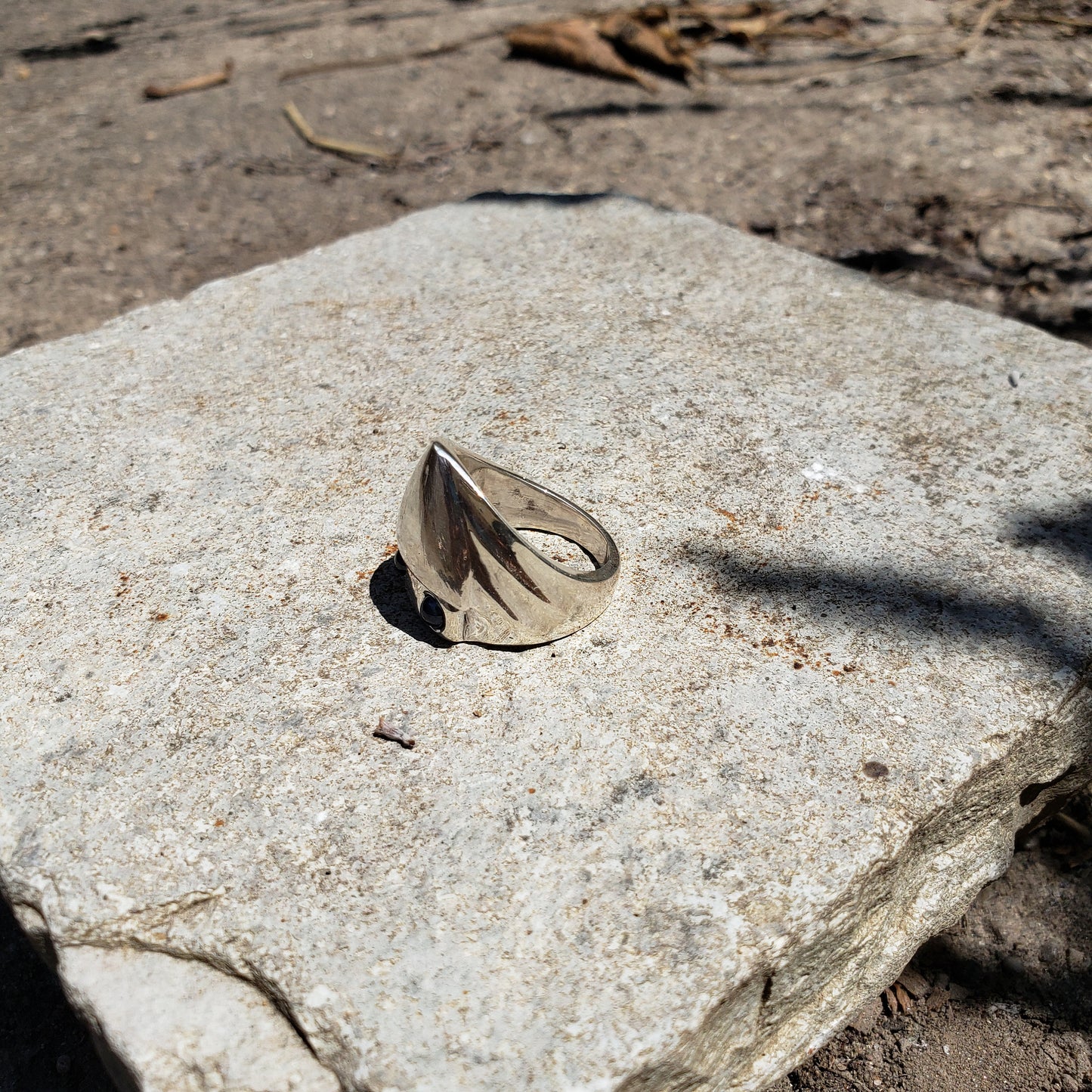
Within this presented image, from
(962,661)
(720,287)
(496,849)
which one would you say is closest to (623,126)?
(720,287)

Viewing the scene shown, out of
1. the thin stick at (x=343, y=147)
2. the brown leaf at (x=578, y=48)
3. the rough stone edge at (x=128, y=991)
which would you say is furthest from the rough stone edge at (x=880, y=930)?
the brown leaf at (x=578, y=48)

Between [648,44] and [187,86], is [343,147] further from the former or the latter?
[648,44]

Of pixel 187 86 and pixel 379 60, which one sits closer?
pixel 187 86

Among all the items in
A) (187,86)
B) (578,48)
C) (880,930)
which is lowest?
(880,930)

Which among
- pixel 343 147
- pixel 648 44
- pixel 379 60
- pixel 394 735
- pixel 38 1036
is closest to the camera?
pixel 394 735

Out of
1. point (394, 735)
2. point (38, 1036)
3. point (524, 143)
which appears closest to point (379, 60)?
point (524, 143)

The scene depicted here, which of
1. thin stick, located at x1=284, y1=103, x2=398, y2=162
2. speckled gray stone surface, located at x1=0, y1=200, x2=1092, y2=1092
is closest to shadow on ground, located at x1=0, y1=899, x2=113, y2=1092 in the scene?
speckled gray stone surface, located at x1=0, y1=200, x2=1092, y2=1092
